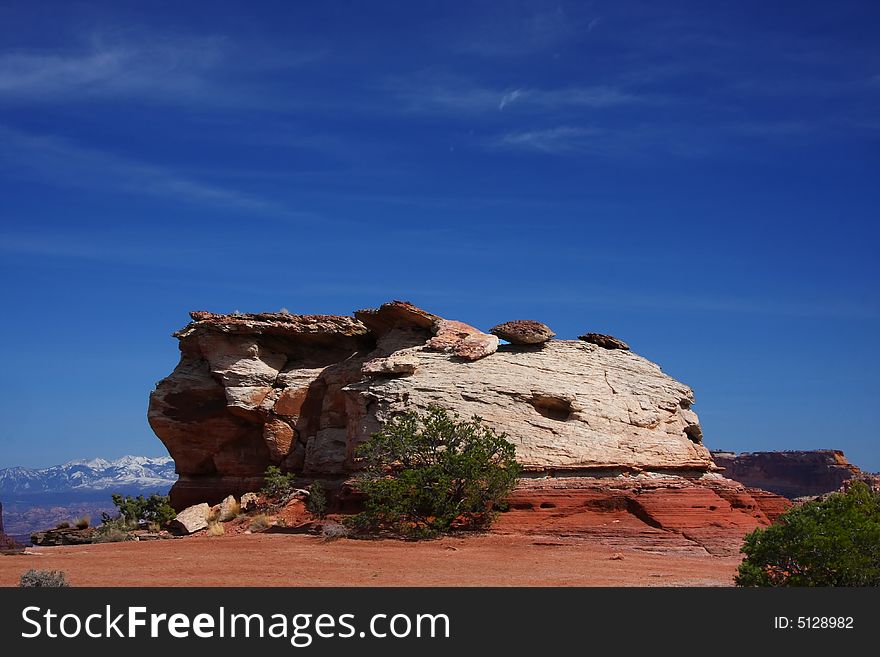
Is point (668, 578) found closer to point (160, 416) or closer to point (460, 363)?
point (460, 363)

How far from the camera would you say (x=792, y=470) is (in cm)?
8894

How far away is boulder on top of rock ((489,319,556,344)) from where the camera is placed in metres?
29.0

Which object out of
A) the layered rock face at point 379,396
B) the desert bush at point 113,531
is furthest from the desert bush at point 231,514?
the desert bush at point 113,531

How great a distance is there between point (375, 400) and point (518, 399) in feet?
14.4

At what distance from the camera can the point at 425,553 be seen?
19.2 metres

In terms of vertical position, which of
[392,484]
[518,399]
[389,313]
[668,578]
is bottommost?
[668,578]

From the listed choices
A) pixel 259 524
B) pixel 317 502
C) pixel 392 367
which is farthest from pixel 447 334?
pixel 259 524

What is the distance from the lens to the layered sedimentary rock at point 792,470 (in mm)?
84500

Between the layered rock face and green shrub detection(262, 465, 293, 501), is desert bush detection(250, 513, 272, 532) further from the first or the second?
the layered rock face

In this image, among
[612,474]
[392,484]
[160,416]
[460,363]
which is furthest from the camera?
[160,416]

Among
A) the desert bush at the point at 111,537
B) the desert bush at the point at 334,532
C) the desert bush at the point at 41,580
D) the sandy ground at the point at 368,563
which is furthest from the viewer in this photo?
the desert bush at the point at 111,537

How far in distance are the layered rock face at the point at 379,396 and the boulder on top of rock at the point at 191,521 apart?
13.2ft

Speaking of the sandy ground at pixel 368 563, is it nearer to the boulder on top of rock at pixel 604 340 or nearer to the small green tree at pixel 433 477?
the small green tree at pixel 433 477
